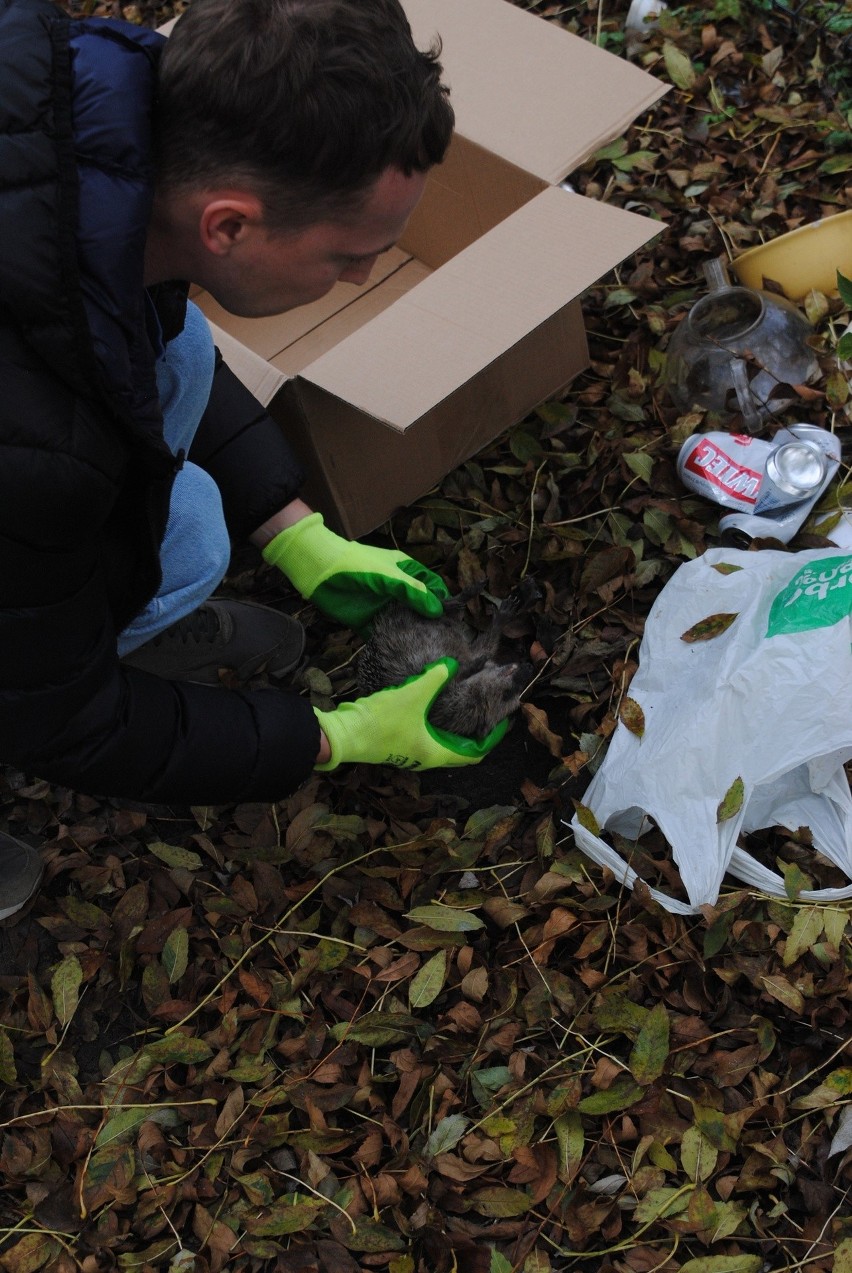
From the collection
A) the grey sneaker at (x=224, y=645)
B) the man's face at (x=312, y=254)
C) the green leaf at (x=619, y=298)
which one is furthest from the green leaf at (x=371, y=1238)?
the green leaf at (x=619, y=298)

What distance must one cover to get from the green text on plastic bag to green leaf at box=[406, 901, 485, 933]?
964mm

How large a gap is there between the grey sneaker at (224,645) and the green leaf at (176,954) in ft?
2.17

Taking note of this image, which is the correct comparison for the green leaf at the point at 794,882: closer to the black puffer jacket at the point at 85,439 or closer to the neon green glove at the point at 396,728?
the neon green glove at the point at 396,728

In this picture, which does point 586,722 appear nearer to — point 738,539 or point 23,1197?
point 738,539

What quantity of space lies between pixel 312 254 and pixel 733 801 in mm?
1400

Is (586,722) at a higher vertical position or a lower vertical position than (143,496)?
lower

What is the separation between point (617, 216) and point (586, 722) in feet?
4.24

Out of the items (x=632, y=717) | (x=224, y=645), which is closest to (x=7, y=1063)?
(x=224, y=645)

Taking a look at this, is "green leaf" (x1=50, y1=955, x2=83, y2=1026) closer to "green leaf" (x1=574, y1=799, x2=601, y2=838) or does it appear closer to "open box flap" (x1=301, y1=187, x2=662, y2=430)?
"green leaf" (x1=574, y1=799, x2=601, y2=838)

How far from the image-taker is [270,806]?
106 inches

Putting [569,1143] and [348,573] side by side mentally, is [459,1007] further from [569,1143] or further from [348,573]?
[348,573]

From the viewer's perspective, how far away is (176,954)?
2480 mm

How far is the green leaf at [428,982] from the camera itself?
2.33m

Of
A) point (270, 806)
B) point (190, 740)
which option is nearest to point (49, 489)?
point (190, 740)
